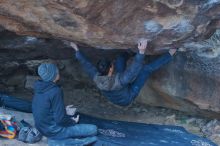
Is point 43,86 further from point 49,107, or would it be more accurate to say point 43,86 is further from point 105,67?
point 105,67

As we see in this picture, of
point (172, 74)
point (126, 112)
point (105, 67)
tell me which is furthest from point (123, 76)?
point (126, 112)

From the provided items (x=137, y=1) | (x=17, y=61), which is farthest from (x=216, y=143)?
(x=17, y=61)

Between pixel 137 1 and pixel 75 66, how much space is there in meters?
3.22

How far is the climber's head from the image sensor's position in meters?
6.54

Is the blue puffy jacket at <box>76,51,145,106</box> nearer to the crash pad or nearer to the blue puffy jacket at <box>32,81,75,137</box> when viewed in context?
the crash pad

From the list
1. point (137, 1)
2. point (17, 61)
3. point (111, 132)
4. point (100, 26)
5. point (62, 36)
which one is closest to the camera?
point (137, 1)

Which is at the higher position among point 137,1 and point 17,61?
point 137,1

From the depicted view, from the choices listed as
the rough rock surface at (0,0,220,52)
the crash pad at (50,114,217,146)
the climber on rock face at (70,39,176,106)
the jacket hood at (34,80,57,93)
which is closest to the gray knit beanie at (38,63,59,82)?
the jacket hood at (34,80,57,93)

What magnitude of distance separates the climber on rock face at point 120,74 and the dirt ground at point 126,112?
77 centimetres

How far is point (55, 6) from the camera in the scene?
16.9 ft

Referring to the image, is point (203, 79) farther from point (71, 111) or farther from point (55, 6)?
point (55, 6)

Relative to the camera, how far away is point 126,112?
7.55 metres

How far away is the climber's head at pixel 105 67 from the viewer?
6.54 m

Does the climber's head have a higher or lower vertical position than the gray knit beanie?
higher
